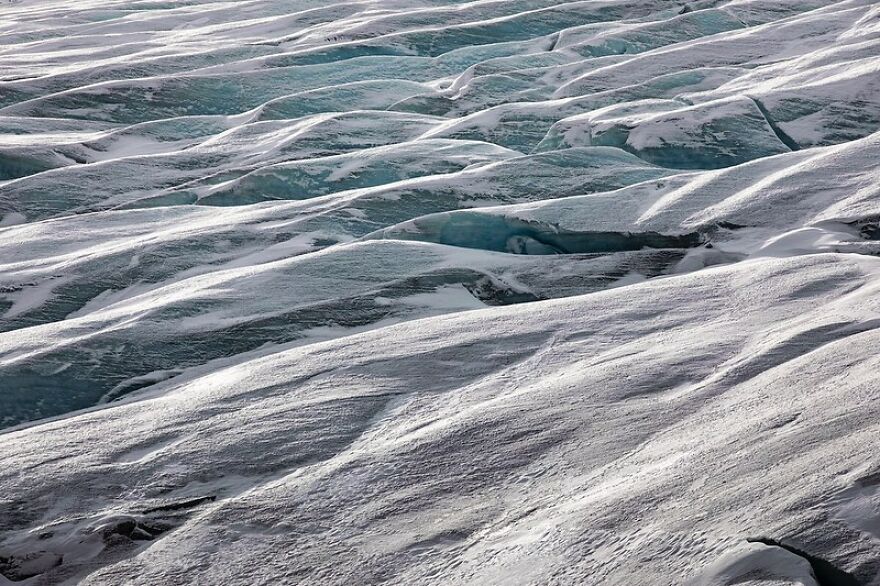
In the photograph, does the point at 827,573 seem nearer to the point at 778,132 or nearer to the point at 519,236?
the point at 519,236

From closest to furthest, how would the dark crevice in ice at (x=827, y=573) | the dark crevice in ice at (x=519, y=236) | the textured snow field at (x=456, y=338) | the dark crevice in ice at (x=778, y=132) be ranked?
the dark crevice in ice at (x=827, y=573) → the textured snow field at (x=456, y=338) → the dark crevice in ice at (x=519, y=236) → the dark crevice in ice at (x=778, y=132)

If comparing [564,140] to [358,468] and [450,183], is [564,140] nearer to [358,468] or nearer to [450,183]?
[450,183]

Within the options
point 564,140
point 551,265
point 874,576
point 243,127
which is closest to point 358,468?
point 874,576

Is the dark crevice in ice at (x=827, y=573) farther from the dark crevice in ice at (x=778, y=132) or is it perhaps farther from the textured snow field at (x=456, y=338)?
the dark crevice in ice at (x=778, y=132)

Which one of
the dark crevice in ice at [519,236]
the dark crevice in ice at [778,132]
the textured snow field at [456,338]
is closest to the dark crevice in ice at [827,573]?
the textured snow field at [456,338]

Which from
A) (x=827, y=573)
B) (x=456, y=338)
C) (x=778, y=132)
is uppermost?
(x=827, y=573)

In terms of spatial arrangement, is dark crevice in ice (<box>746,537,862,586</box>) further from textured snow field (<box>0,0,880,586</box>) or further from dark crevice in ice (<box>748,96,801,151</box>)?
dark crevice in ice (<box>748,96,801,151</box>)

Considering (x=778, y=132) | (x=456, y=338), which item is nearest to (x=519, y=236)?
(x=456, y=338)

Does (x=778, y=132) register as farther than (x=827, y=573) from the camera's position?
Yes
